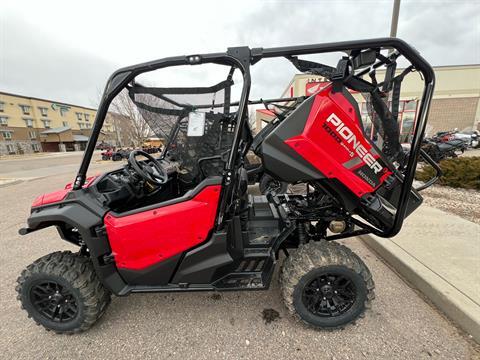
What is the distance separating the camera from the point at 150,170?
240 cm

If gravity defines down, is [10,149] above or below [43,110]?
below

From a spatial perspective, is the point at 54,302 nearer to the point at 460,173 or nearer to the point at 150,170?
the point at 150,170

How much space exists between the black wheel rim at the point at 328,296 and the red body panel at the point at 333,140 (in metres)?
0.84

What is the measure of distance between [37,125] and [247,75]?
2434 inches

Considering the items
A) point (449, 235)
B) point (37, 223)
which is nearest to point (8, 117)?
point (37, 223)

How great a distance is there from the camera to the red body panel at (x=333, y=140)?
1633 mm

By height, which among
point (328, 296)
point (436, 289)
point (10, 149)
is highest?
point (328, 296)

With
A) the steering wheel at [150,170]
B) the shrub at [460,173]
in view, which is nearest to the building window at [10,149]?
the steering wheel at [150,170]

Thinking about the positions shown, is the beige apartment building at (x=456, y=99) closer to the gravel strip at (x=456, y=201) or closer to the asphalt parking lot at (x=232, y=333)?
the gravel strip at (x=456, y=201)

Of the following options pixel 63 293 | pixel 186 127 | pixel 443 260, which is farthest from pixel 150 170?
pixel 443 260

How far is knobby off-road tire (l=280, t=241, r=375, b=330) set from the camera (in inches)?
73.2

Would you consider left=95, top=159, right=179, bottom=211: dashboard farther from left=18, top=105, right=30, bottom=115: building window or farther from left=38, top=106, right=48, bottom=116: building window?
left=38, top=106, right=48, bottom=116: building window

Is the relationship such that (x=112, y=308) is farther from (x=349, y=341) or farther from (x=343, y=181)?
(x=343, y=181)

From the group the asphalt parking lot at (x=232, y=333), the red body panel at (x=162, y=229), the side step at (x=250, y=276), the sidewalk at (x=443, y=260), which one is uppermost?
the red body panel at (x=162, y=229)
